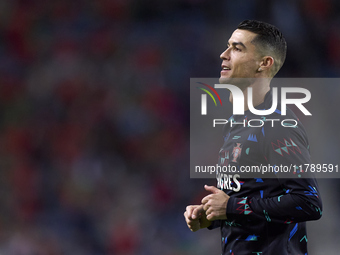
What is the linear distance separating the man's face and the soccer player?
0.02m

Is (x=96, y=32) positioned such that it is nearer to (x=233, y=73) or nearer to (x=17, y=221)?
(x=17, y=221)

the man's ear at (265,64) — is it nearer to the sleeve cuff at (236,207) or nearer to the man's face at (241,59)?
the man's face at (241,59)

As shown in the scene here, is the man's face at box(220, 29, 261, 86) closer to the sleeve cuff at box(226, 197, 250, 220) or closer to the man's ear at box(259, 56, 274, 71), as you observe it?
the man's ear at box(259, 56, 274, 71)

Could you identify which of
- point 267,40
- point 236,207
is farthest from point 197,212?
point 267,40

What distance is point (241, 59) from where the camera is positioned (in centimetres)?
138

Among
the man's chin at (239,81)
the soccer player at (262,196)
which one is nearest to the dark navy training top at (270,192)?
the soccer player at (262,196)

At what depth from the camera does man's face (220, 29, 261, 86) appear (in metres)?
1.37

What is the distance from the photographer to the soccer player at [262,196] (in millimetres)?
1122

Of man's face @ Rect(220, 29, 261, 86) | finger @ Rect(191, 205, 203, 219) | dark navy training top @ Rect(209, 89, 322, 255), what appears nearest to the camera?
dark navy training top @ Rect(209, 89, 322, 255)

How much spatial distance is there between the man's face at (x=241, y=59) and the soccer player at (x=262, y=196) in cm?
2

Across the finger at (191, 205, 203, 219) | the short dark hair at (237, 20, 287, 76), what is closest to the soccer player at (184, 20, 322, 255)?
the finger at (191, 205, 203, 219)

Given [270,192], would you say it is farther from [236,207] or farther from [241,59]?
[241,59]

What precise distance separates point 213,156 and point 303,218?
7.10 feet

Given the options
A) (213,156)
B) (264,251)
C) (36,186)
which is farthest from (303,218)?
(36,186)
